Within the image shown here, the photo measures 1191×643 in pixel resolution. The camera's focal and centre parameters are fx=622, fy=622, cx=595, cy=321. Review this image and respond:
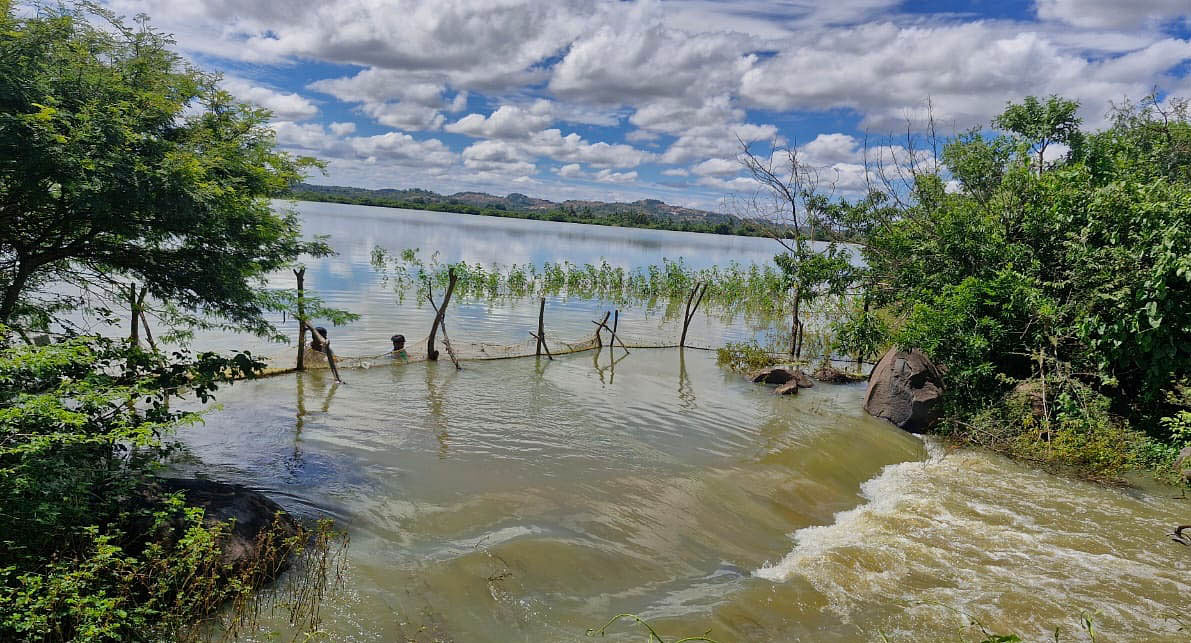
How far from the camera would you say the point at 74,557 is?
4.48 meters

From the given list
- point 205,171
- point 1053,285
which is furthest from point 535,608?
point 1053,285

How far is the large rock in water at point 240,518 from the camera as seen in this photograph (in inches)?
220

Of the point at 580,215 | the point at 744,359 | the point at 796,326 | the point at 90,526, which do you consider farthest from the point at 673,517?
the point at 580,215

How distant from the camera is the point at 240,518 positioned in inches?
237

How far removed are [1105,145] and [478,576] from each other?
57.8ft

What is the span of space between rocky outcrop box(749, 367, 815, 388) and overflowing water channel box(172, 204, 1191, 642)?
4.05 feet

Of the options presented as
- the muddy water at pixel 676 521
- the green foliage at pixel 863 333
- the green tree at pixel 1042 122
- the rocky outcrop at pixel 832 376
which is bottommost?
the muddy water at pixel 676 521

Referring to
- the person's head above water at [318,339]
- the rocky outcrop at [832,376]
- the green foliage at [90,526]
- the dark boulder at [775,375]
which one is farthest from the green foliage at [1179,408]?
the person's head above water at [318,339]

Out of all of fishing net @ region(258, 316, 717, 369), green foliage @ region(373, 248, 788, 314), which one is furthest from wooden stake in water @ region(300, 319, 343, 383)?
green foliage @ region(373, 248, 788, 314)

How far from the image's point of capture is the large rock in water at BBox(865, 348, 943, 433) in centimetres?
1284

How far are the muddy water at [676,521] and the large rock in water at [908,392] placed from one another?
50cm

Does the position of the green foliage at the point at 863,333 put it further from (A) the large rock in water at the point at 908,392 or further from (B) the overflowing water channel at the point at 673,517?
(B) the overflowing water channel at the point at 673,517

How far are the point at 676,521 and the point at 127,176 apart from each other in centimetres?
687

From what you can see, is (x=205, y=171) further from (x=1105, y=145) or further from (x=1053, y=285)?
(x=1105, y=145)
